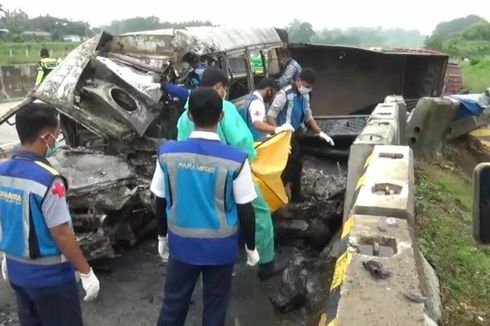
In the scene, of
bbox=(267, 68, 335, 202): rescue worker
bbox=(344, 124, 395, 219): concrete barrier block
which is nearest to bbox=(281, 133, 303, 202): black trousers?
bbox=(267, 68, 335, 202): rescue worker

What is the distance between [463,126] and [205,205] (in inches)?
263

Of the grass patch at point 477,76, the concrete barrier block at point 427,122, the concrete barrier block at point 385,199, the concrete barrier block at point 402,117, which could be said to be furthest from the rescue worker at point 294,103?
the grass patch at point 477,76

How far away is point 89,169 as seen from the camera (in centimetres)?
493

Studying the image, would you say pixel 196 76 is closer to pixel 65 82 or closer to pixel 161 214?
pixel 65 82

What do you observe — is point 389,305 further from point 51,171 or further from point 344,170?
point 344,170

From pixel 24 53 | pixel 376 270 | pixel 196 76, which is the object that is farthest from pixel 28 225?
pixel 24 53

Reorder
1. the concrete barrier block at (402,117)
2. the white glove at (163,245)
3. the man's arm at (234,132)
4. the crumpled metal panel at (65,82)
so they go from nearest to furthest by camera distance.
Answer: the white glove at (163,245) → the man's arm at (234,132) → the crumpled metal panel at (65,82) → the concrete barrier block at (402,117)

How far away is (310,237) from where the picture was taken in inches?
214

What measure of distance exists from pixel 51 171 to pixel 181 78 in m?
3.09

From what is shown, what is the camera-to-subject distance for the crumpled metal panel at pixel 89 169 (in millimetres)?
4672

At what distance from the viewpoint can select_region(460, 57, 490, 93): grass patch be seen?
74.2 ft

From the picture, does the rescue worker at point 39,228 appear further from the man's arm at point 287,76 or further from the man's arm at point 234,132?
the man's arm at point 287,76

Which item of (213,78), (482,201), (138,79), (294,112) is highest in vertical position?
(482,201)

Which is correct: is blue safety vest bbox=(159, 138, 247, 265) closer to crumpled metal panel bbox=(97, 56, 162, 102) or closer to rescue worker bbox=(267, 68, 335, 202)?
crumpled metal panel bbox=(97, 56, 162, 102)
